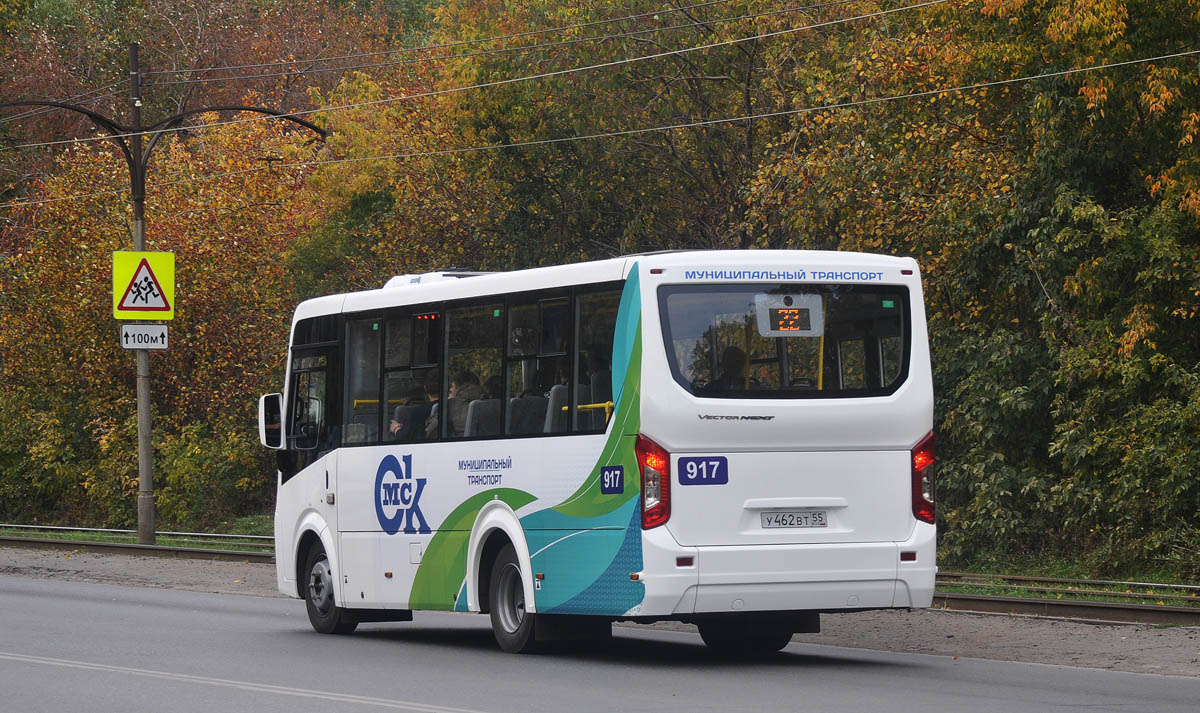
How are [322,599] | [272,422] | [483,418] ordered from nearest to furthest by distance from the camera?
[483,418], [322,599], [272,422]

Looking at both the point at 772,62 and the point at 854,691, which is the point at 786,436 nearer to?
the point at 854,691

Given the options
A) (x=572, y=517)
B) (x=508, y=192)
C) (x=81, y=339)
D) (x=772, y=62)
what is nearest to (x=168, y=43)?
(x=81, y=339)

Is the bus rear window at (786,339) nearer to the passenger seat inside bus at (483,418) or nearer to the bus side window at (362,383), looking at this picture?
the passenger seat inside bus at (483,418)

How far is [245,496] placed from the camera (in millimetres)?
40188

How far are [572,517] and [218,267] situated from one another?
27.4 metres

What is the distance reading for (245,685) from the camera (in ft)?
39.8

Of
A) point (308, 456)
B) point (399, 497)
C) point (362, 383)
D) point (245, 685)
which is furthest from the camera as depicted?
point (308, 456)

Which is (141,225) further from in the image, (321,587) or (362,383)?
(362,383)

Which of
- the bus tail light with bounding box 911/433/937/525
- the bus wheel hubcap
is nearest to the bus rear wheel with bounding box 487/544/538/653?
the bus wheel hubcap

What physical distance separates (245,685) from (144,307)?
20.2 metres

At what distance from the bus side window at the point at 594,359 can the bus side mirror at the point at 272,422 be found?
5141 millimetres

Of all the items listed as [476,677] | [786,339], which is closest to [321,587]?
[476,677]

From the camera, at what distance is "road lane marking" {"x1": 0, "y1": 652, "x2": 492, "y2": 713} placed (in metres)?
10.8

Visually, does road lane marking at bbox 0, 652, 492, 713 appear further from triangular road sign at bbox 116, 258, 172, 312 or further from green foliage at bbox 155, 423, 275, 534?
green foliage at bbox 155, 423, 275, 534
